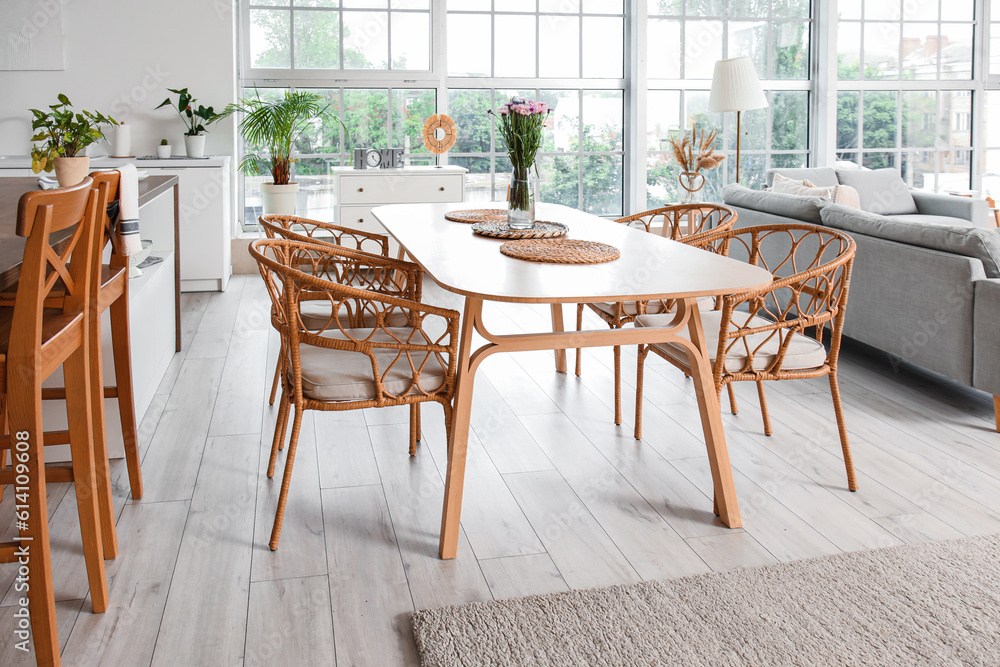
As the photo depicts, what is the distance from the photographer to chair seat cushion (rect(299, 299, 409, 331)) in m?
2.82

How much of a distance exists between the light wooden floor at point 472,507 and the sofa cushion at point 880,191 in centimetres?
303

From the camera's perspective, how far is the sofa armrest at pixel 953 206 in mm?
5941

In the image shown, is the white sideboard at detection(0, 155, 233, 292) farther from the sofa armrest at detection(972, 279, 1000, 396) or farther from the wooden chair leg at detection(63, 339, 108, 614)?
the sofa armrest at detection(972, 279, 1000, 396)

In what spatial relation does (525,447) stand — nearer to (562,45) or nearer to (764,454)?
(764,454)

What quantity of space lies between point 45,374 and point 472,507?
1.22m

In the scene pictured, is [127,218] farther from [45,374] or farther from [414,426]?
[414,426]

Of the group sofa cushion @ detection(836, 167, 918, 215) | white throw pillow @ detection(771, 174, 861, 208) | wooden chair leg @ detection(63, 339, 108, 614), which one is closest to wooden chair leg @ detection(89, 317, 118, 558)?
wooden chair leg @ detection(63, 339, 108, 614)

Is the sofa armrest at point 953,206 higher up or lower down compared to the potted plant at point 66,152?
lower down

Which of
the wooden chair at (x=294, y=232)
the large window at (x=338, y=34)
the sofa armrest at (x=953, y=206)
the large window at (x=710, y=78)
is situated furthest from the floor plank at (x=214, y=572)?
the sofa armrest at (x=953, y=206)

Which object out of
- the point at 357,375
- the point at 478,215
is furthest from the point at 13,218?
the point at 478,215

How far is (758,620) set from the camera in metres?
1.89

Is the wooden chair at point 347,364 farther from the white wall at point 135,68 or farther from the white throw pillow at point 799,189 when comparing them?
the white wall at point 135,68

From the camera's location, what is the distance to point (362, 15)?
6.40 metres

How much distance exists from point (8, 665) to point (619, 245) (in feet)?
6.28
